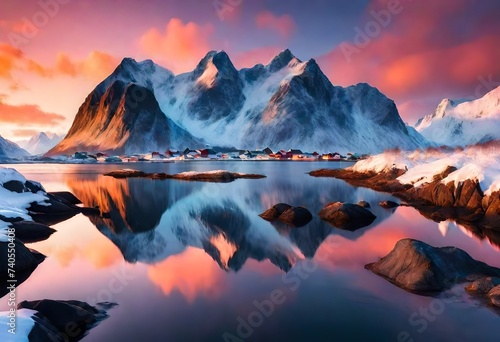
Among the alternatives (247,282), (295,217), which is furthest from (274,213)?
(247,282)

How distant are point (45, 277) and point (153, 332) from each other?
25.6 ft

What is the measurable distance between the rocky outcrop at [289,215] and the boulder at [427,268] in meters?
11.2

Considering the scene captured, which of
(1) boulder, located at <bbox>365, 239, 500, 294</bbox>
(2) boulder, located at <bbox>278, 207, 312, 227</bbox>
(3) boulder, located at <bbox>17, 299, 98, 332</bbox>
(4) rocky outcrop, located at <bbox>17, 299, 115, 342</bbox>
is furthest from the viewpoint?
(2) boulder, located at <bbox>278, 207, 312, 227</bbox>

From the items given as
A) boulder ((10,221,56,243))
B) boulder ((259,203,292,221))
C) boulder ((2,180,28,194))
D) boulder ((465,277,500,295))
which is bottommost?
boulder ((465,277,500,295))

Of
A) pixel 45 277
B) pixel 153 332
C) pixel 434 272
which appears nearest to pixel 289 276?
pixel 434 272

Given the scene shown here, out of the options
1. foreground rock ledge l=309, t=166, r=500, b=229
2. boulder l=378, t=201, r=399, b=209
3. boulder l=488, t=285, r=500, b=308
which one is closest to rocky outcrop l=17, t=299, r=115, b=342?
boulder l=488, t=285, r=500, b=308

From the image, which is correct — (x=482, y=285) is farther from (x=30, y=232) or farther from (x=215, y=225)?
(x=30, y=232)

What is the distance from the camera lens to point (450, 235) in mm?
24047

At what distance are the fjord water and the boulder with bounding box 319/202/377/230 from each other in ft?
2.52

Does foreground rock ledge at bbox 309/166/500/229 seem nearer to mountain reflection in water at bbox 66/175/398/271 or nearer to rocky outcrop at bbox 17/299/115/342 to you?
mountain reflection in water at bbox 66/175/398/271

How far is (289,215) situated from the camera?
93.0 feet

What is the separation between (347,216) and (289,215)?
4.49 metres

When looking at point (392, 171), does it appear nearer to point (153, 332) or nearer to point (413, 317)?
point (413, 317)

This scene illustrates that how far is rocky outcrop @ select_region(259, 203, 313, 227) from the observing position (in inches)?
1085
